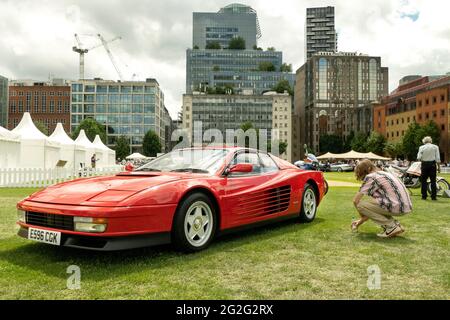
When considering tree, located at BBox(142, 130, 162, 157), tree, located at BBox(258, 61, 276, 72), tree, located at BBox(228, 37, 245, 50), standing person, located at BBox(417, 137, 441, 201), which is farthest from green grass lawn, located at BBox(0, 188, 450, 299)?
tree, located at BBox(228, 37, 245, 50)

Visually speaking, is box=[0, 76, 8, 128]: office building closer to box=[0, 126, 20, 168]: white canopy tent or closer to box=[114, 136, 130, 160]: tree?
box=[114, 136, 130, 160]: tree

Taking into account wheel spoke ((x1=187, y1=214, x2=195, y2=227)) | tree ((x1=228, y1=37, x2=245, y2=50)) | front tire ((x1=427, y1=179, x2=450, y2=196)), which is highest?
tree ((x1=228, y1=37, x2=245, y2=50))

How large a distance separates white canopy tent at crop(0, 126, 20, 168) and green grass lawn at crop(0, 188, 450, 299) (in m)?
13.3

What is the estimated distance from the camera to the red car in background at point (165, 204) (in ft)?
11.7

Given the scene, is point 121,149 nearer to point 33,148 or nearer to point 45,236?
point 33,148

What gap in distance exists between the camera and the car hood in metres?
3.74

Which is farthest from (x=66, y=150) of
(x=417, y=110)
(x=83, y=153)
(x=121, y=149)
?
(x=417, y=110)

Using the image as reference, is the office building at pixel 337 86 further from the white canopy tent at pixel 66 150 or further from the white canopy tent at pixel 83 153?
the white canopy tent at pixel 66 150

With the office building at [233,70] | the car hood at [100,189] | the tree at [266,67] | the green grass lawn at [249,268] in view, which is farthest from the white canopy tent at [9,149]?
the tree at [266,67]

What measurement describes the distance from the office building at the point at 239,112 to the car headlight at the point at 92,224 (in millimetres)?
110973

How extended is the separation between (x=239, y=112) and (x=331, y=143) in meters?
31.4

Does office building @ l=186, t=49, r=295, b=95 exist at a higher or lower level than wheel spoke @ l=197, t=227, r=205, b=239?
higher

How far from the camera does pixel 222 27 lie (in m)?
186
